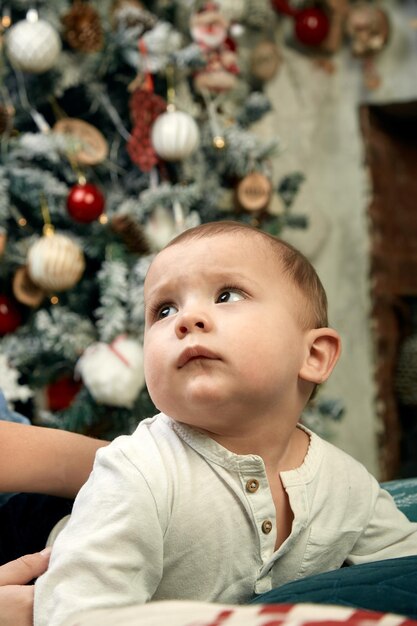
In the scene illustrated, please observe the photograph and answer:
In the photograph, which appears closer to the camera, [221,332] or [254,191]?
[221,332]

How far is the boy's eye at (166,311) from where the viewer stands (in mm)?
876

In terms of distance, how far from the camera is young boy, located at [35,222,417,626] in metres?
0.76

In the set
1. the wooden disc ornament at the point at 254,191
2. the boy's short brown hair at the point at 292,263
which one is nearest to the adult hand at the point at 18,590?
the boy's short brown hair at the point at 292,263

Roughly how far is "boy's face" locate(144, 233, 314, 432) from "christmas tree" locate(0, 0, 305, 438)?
1.29 metres

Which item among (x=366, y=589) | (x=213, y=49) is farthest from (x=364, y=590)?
(x=213, y=49)

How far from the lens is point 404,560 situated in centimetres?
71

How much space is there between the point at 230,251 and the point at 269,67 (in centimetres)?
239

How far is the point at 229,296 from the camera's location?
0.86 m

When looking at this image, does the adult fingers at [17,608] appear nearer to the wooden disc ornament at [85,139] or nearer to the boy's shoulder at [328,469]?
the boy's shoulder at [328,469]

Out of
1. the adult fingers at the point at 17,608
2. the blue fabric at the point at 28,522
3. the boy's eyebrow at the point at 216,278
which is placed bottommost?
the blue fabric at the point at 28,522

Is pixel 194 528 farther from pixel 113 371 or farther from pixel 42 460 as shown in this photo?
pixel 113 371

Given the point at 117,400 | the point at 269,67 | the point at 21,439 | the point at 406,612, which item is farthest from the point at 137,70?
the point at 406,612

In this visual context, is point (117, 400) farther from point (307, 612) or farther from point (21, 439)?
point (307, 612)

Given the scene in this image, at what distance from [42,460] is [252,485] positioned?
0.94 feet
